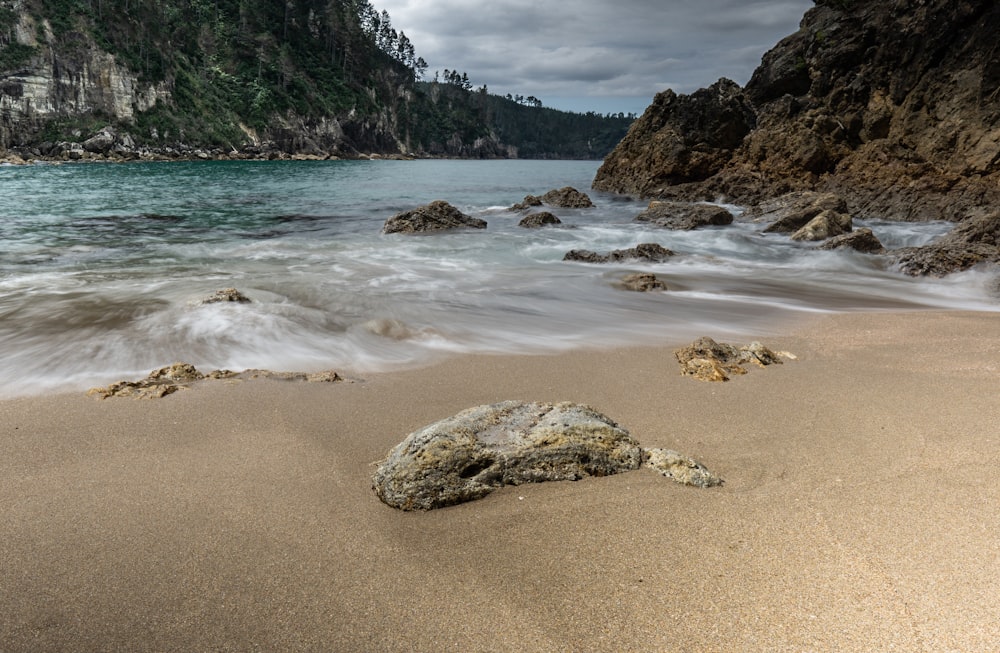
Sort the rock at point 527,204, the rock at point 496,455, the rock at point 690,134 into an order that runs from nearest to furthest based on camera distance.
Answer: the rock at point 496,455 → the rock at point 527,204 → the rock at point 690,134

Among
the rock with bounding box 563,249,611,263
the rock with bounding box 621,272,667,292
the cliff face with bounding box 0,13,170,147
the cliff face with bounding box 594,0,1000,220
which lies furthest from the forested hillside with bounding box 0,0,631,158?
the rock with bounding box 621,272,667,292

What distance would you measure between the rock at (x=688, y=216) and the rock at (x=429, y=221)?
5.40 metres

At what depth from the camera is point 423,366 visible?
4590 millimetres

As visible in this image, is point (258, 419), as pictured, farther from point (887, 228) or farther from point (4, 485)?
point (887, 228)

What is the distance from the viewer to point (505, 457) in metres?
2.51

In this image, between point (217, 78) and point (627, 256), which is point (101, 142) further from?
point (627, 256)

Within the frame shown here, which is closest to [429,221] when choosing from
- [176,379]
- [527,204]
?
[527,204]

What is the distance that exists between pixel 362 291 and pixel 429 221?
7.07 m

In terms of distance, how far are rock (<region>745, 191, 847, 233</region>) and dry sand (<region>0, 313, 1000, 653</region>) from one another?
37.7ft

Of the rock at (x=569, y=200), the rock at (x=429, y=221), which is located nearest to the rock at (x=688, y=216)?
the rock at (x=569, y=200)

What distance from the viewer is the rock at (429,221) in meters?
14.2

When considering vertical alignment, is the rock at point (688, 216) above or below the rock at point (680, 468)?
above

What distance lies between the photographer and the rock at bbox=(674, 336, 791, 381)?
4.03m

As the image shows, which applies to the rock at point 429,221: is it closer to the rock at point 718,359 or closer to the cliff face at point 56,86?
the rock at point 718,359
